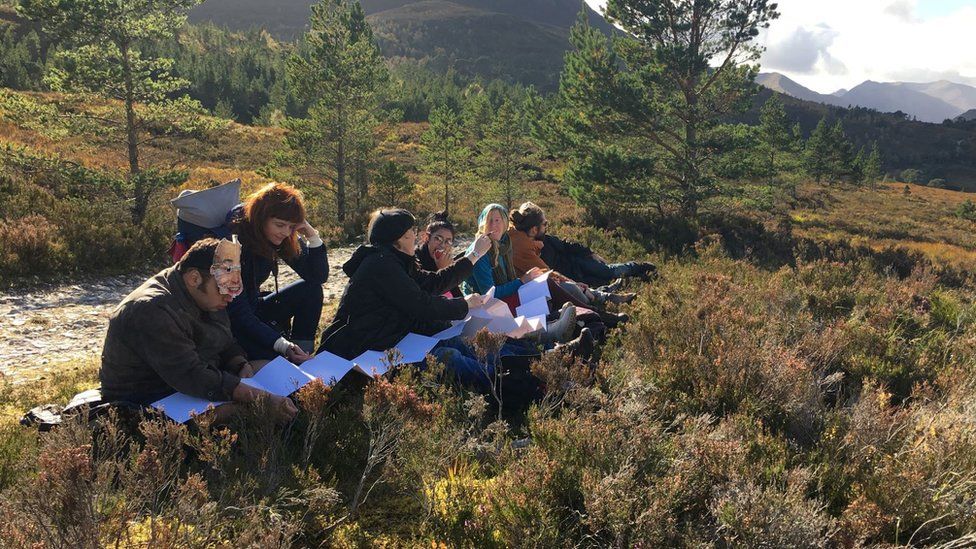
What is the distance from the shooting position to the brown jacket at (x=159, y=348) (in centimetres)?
267

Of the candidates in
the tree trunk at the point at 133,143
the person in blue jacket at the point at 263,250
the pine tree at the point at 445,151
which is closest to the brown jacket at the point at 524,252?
the person in blue jacket at the point at 263,250

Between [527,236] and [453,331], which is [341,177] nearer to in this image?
[527,236]

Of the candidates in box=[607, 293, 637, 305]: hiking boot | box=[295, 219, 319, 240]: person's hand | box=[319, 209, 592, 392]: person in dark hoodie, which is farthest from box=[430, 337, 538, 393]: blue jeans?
box=[607, 293, 637, 305]: hiking boot

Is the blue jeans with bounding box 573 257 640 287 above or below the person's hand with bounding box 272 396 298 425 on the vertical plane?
below

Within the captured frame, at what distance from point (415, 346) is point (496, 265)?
2.09 meters

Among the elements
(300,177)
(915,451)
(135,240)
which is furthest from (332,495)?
(300,177)

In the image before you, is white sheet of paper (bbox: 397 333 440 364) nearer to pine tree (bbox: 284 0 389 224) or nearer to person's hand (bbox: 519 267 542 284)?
person's hand (bbox: 519 267 542 284)

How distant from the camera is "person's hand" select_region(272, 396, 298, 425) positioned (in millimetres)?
2660

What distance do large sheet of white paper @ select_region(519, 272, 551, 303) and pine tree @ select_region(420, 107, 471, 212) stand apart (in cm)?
1737

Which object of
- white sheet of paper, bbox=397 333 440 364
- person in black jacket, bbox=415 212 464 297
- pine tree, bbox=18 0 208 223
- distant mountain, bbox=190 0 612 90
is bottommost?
white sheet of paper, bbox=397 333 440 364

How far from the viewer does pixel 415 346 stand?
Answer: 384 centimetres

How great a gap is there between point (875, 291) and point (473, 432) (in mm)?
5922

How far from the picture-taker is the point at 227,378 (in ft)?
9.56

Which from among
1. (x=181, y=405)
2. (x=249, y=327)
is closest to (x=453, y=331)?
(x=249, y=327)
